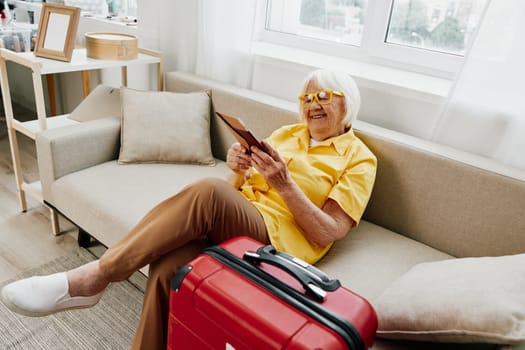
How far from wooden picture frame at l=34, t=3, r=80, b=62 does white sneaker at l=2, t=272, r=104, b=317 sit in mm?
1098

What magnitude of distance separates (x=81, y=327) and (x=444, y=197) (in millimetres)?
1422

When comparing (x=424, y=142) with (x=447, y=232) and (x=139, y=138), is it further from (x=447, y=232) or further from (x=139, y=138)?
(x=139, y=138)

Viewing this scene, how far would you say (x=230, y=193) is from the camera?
52.1 inches

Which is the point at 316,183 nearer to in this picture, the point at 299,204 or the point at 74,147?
the point at 299,204

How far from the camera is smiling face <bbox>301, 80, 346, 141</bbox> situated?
5.06 ft

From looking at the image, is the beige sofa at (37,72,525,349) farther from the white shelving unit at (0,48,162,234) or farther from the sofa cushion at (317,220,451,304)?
the white shelving unit at (0,48,162,234)

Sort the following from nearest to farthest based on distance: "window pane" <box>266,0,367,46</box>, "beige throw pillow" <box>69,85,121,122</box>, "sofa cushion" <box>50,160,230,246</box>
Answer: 1. "sofa cushion" <box>50,160,230,246</box>
2. "window pane" <box>266,0,367,46</box>
3. "beige throw pillow" <box>69,85,121,122</box>

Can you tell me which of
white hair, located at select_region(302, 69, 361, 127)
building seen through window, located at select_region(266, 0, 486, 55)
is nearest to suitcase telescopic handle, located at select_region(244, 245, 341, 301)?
white hair, located at select_region(302, 69, 361, 127)

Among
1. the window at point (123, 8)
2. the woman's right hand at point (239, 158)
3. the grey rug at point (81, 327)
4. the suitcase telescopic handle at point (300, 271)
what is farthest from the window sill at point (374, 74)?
the grey rug at point (81, 327)

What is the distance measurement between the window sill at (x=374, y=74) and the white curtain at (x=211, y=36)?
12 cm

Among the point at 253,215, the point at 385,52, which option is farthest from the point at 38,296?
the point at 385,52

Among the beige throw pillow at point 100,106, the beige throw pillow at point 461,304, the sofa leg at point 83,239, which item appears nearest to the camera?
the beige throw pillow at point 461,304

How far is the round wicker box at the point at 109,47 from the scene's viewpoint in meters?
2.08

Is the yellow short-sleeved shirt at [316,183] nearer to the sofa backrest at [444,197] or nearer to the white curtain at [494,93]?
the sofa backrest at [444,197]
